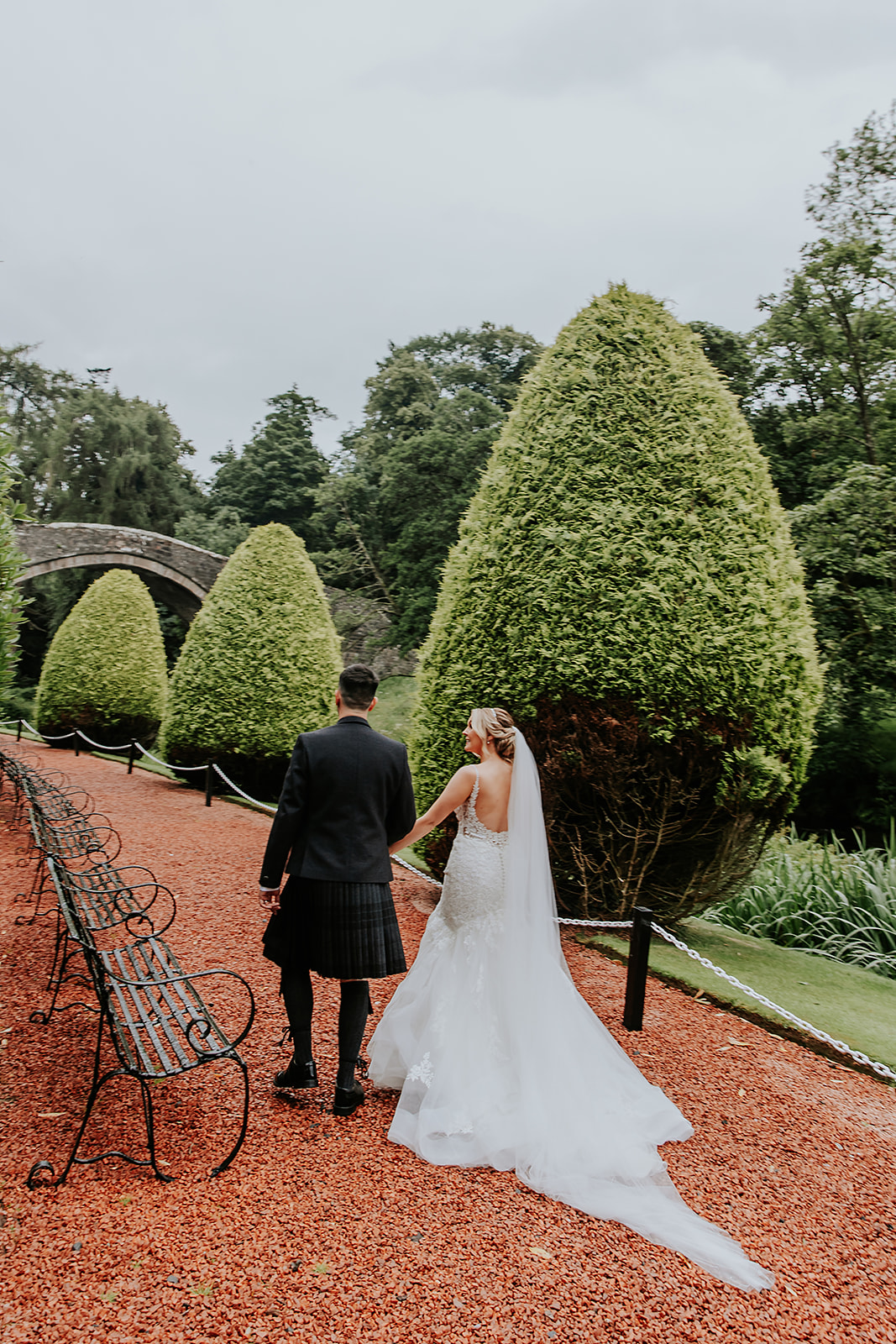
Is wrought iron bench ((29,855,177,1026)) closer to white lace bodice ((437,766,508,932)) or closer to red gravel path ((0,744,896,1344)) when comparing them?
red gravel path ((0,744,896,1344))

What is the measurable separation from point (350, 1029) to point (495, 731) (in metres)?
1.33

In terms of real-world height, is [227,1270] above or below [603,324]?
below

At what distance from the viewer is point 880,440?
1387 cm

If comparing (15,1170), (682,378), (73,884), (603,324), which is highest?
(603,324)

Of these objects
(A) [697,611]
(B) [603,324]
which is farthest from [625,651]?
(B) [603,324]

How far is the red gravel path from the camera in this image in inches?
81.7

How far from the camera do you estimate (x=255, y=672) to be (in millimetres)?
10461

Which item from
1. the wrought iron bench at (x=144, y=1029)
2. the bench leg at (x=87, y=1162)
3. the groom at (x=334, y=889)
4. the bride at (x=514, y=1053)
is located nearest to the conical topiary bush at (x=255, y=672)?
the wrought iron bench at (x=144, y=1029)

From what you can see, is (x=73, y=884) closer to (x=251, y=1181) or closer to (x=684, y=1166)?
(x=251, y=1181)

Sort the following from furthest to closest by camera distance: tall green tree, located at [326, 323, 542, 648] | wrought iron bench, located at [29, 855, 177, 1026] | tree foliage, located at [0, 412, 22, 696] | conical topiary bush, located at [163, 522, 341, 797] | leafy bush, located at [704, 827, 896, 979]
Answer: tall green tree, located at [326, 323, 542, 648]
conical topiary bush, located at [163, 522, 341, 797]
tree foliage, located at [0, 412, 22, 696]
leafy bush, located at [704, 827, 896, 979]
wrought iron bench, located at [29, 855, 177, 1026]

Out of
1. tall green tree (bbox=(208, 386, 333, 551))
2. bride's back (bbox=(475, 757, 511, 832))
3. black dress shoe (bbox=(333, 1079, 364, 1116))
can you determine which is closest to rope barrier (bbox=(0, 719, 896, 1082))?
bride's back (bbox=(475, 757, 511, 832))

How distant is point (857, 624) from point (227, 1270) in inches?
483

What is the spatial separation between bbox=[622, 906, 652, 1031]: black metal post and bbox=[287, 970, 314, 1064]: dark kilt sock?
5.51ft

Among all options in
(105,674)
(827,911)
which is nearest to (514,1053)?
(827,911)
